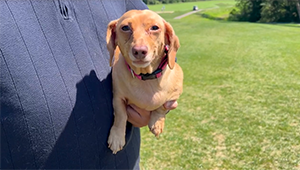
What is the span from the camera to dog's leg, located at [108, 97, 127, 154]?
120 centimetres

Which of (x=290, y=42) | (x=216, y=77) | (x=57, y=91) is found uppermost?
(x=57, y=91)

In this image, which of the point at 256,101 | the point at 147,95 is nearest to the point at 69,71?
the point at 147,95

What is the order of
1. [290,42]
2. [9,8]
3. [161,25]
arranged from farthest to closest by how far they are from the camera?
[290,42]
[161,25]
[9,8]

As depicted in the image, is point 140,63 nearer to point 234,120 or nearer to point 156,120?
point 156,120

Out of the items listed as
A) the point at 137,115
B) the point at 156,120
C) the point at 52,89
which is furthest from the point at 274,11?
the point at 52,89

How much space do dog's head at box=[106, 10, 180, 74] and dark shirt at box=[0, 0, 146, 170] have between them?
10 cm

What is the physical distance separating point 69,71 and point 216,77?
20.7 ft

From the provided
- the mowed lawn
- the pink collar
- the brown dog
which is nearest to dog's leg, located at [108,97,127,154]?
the brown dog

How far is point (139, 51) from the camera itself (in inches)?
43.8

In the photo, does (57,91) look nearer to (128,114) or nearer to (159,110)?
(128,114)

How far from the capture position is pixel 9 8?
38.8 inches

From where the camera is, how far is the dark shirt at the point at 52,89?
966 millimetres

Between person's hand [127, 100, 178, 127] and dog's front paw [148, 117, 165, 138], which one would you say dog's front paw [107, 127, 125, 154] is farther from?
dog's front paw [148, 117, 165, 138]

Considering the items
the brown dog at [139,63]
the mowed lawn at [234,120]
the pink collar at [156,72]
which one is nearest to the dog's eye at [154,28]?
the brown dog at [139,63]
